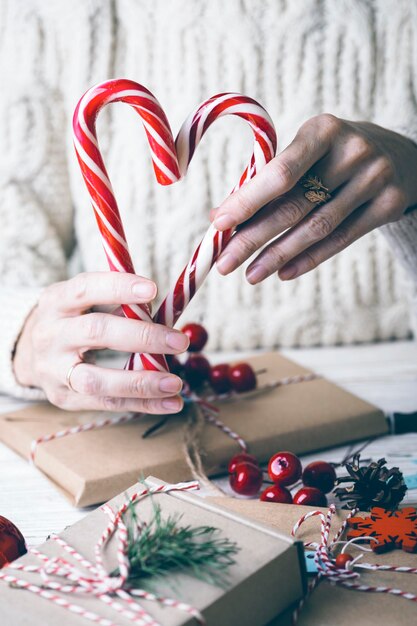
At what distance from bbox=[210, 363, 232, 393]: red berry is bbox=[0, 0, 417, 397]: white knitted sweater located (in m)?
0.26

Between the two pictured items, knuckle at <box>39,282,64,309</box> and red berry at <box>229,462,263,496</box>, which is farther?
knuckle at <box>39,282,64,309</box>

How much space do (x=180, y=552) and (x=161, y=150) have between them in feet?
1.40

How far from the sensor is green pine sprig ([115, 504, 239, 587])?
1.95 ft

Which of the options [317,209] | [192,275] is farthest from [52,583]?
[317,209]

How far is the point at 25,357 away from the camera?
1103 mm

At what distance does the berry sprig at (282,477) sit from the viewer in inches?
33.2

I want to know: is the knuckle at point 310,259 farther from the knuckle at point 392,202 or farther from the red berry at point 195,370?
the red berry at point 195,370

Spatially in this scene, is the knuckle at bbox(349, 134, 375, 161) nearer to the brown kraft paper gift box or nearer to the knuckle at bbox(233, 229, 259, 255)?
the knuckle at bbox(233, 229, 259, 255)

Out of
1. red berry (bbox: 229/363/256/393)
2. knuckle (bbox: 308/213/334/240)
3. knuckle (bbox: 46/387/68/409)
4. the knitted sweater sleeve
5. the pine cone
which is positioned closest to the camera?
the pine cone

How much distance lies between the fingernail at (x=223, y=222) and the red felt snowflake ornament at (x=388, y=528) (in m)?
0.33

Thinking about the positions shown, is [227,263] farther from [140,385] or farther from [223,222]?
[140,385]

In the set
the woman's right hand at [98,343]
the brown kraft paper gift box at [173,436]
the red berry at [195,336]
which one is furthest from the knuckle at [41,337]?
the red berry at [195,336]

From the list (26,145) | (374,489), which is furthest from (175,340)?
(26,145)

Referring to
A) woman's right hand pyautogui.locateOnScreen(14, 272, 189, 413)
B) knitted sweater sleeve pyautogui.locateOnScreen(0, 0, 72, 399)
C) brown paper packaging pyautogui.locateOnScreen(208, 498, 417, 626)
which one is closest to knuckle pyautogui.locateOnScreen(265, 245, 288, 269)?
woman's right hand pyautogui.locateOnScreen(14, 272, 189, 413)
